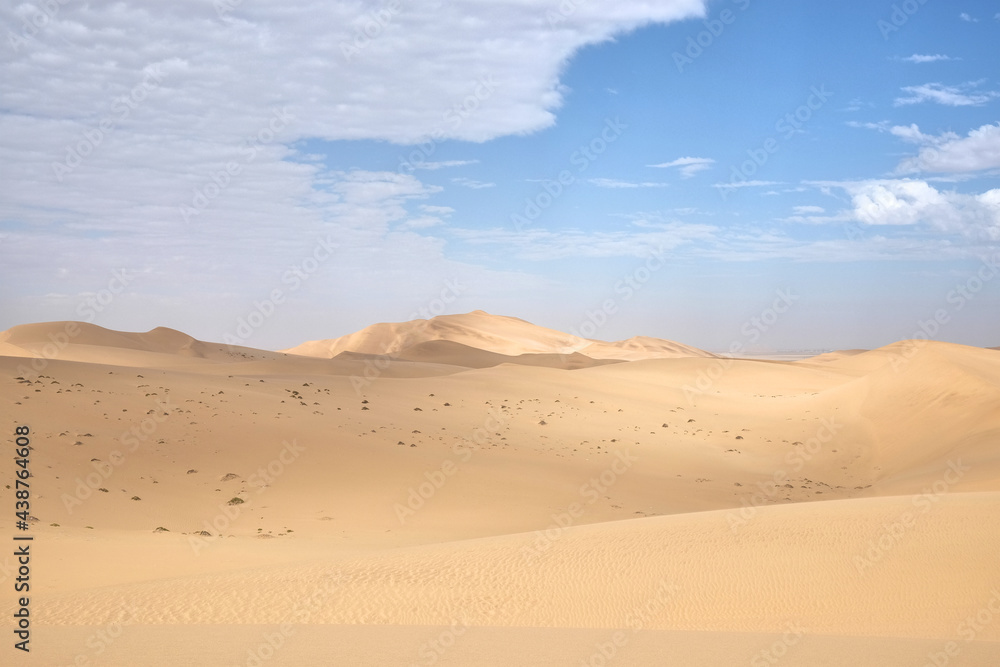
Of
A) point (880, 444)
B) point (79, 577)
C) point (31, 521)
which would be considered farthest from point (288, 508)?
point (880, 444)

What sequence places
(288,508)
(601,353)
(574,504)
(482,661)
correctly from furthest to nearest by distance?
1. (601,353)
2. (574,504)
3. (288,508)
4. (482,661)

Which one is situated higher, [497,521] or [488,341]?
[488,341]

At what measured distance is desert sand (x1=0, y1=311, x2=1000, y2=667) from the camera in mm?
5734

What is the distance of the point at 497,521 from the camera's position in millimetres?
12422

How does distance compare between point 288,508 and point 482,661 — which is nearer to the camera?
point 482,661

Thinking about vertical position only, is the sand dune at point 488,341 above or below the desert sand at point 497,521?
above

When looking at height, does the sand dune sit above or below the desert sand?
above

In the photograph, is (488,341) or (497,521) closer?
(497,521)

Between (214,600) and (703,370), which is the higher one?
(703,370)

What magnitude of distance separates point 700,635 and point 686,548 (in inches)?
84.7

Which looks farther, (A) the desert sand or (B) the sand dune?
(B) the sand dune

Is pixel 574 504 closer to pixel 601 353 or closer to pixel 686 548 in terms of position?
pixel 686 548

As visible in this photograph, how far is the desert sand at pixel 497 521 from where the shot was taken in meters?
5.73

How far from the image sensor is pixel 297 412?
676 inches
